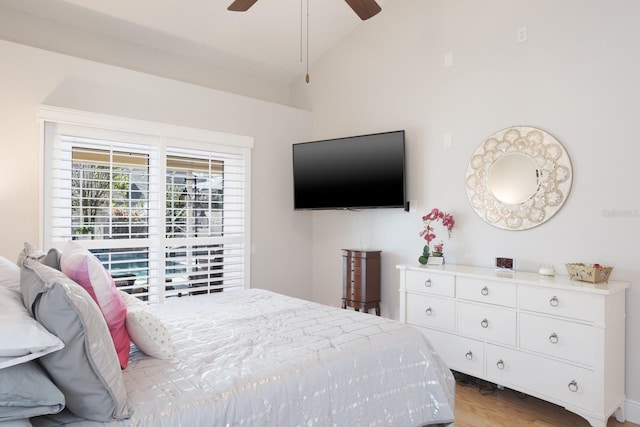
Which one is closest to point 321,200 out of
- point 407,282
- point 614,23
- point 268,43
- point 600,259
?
point 407,282

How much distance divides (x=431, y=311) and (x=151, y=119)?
9.61 ft

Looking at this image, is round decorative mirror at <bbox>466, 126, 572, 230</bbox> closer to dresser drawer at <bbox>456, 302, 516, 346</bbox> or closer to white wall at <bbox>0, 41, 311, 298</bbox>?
dresser drawer at <bbox>456, 302, 516, 346</bbox>

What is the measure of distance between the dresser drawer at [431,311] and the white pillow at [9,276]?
8.72ft

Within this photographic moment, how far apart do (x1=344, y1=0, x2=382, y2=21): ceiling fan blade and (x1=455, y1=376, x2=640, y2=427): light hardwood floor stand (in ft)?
8.74

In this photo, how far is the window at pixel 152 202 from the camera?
10.7ft

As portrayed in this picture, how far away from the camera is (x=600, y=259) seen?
9.24 feet

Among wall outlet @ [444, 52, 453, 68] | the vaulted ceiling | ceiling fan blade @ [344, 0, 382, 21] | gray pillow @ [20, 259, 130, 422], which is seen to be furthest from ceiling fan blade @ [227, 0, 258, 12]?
gray pillow @ [20, 259, 130, 422]

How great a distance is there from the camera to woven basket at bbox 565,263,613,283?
100 inches

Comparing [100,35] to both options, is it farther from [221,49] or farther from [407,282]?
[407,282]

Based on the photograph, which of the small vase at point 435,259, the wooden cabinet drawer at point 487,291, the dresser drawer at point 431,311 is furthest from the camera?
the small vase at point 435,259

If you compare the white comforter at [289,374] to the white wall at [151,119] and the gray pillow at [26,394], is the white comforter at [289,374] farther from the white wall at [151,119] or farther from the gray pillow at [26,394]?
the white wall at [151,119]

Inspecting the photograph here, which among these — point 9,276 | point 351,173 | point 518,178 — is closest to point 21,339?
point 9,276

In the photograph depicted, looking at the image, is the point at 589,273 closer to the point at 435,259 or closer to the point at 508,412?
the point at 508,412

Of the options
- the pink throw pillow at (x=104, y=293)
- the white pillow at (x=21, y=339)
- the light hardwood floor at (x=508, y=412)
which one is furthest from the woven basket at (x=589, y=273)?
the white pillow at (x=21, y=339)
